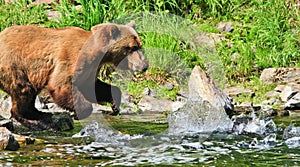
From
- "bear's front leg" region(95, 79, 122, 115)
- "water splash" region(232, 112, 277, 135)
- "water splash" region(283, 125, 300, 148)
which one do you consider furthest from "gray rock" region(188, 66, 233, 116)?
"water splash" region(283, 125, 300, 148)

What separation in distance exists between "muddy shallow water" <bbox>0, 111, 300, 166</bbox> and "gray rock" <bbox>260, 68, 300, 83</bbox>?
3117 mm

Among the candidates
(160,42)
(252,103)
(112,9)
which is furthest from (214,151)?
(112,9)

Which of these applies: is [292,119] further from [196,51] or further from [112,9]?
[112,9]

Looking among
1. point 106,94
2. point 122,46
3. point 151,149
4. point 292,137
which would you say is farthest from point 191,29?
point 151,149

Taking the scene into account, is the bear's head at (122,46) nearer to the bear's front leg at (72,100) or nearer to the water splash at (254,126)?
the bear's front leg at (72,100)

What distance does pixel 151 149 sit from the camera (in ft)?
21.5

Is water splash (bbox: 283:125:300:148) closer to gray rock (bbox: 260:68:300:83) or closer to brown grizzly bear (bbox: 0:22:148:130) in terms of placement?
brown grizzly bear (bbox: 0:22:148:130)

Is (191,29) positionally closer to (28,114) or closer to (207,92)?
(207,92)

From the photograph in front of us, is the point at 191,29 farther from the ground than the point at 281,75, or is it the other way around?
the point at 191,29

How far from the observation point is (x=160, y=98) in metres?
10.4

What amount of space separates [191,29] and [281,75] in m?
2.06

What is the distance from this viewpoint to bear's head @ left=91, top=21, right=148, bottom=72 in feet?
26.3

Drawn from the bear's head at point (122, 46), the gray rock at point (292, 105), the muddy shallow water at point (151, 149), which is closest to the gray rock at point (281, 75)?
the gray rock at point (292, 105)

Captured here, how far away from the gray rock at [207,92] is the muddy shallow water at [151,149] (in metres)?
1.08
